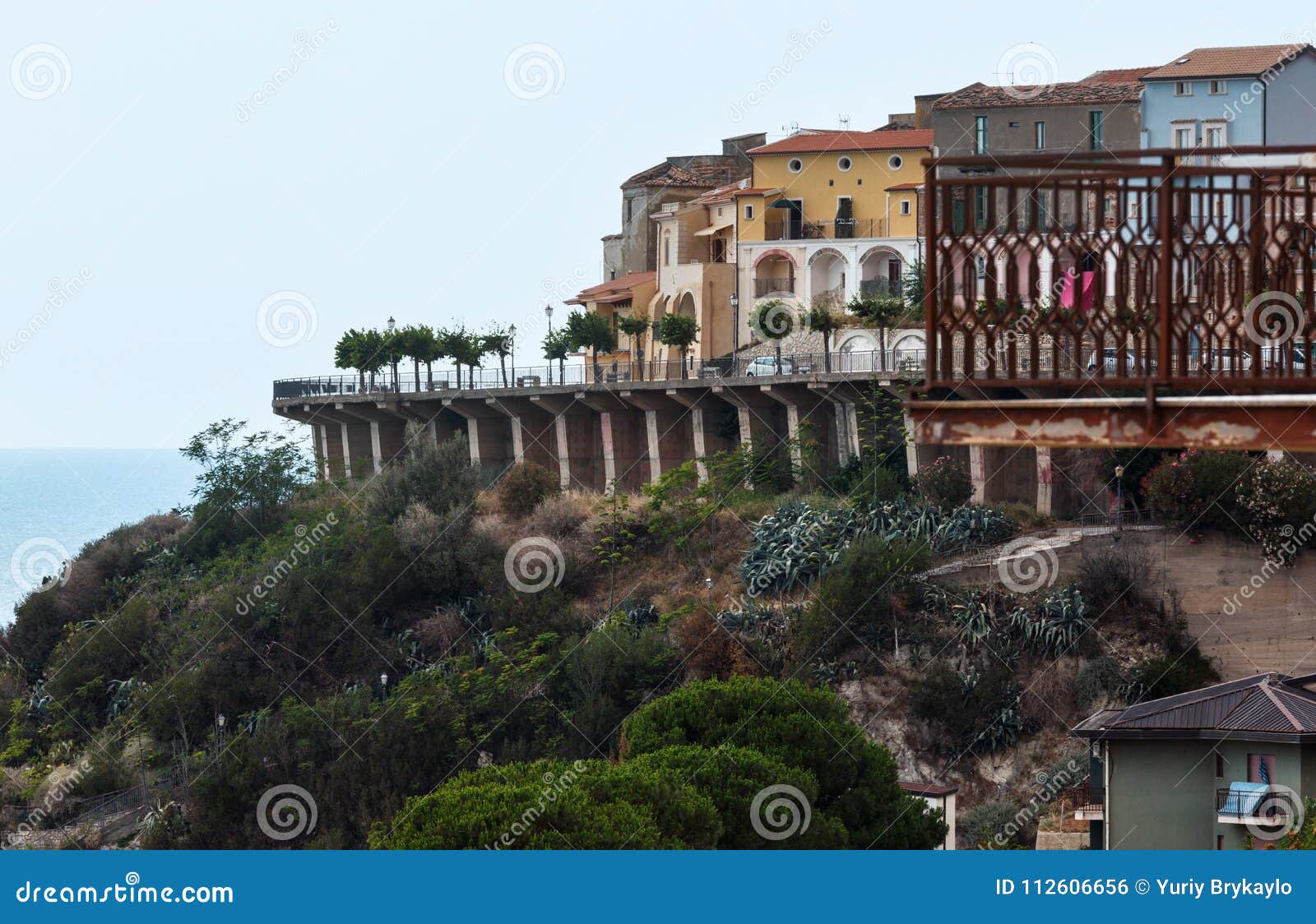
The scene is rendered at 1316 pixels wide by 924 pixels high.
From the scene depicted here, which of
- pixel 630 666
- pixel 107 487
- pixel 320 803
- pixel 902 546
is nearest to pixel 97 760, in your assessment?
pixel 320 803

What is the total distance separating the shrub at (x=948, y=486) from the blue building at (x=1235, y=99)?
1098 centimetres

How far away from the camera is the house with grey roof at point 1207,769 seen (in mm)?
27516

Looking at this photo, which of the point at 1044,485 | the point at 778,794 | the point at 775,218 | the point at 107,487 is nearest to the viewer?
the point at 778,794

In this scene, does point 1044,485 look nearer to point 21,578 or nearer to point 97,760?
point 97,760

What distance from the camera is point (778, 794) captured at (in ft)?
88.5

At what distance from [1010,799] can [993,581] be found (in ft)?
22.3

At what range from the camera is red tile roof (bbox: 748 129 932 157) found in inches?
2313

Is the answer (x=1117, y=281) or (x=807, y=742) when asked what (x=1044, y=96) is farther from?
(x=1117, y=281)

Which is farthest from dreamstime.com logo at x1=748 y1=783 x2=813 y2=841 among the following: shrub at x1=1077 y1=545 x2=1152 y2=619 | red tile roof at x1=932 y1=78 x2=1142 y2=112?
red tile roof at x1=932 y1=78 x2=1142 y2=112
